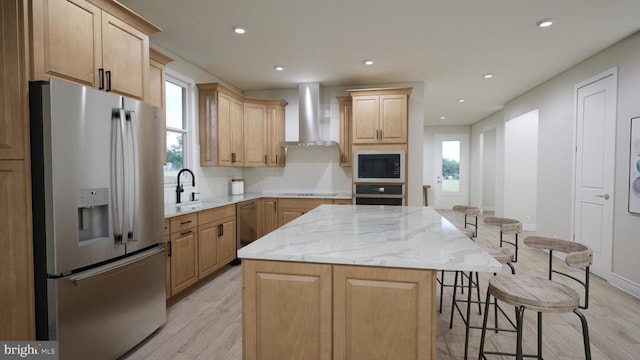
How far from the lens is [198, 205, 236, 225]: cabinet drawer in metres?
3.20

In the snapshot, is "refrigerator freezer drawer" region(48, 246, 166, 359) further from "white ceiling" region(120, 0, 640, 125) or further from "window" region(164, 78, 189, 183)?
"white ceiling" region(120, 0, 640, 125)

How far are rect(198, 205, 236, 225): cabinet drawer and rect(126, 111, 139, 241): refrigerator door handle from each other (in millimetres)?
1105

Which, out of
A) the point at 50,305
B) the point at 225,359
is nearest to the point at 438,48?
the point at 225,359

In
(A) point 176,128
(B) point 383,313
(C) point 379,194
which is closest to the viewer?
(B) point 383,313

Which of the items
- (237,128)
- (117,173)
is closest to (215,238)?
(117,173)

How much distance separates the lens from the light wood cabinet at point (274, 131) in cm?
491

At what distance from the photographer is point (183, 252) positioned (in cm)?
291

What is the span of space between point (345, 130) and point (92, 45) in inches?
134

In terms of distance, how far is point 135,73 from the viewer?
7.54 feet

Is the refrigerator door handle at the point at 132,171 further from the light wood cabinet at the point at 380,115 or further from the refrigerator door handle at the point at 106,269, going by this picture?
the light wood cabinet at the point at 380,115

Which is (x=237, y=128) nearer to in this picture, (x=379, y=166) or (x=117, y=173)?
(x=379, y=166)

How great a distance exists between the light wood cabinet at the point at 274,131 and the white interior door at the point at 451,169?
19.7 ft

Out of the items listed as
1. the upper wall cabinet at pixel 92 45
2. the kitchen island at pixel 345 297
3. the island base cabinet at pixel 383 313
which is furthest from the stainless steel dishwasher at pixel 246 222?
the island base cabinet at pixel 383 313

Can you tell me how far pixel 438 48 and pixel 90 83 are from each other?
3.33 m
